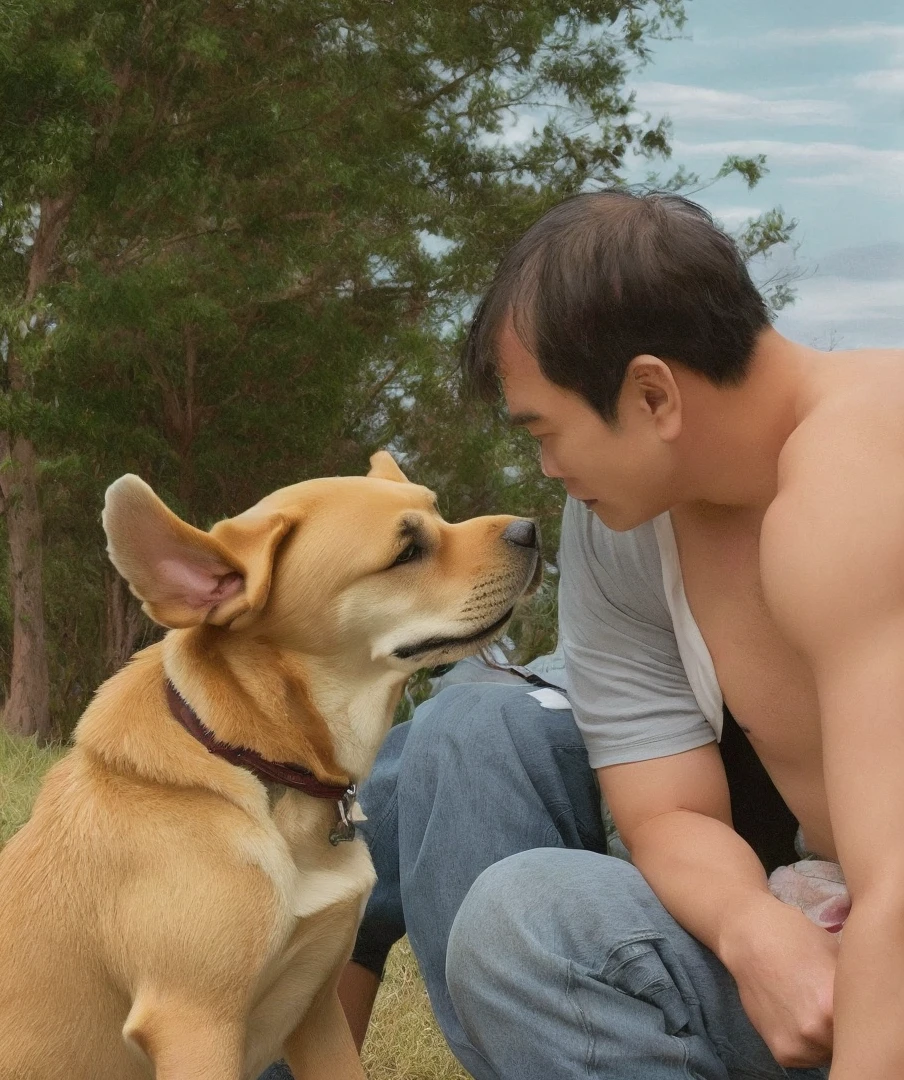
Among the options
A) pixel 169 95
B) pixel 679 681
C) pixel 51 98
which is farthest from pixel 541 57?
pixel 679 681

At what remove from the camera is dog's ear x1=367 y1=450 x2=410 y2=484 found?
2648 mm

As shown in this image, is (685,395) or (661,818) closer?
(685,395)

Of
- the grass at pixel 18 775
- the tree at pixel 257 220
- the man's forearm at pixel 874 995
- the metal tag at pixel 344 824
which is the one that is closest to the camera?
the man's forearm at pixel 874 995

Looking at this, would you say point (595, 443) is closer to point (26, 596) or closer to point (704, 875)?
point (704, 875)

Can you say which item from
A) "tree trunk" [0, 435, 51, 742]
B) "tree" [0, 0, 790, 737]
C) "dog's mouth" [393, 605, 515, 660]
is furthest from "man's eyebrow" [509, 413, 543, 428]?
"tree trunk" [0, 435, 51, 742]

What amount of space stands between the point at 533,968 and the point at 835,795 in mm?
687

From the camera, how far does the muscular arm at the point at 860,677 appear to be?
1436mm

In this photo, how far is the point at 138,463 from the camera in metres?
8.55

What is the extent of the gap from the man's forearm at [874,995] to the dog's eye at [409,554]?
3.54ft

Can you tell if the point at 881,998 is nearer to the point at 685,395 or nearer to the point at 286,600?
the point at 685,395

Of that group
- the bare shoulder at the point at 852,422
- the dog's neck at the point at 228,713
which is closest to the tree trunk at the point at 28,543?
the dog's neck at the point at 228,713

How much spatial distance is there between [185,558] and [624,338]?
798 millimetres

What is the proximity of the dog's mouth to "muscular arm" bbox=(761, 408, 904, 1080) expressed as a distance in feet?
2.57

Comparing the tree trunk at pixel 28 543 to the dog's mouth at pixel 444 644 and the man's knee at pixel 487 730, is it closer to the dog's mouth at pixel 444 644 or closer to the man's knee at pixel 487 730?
the man's knee at pixel 487 730
